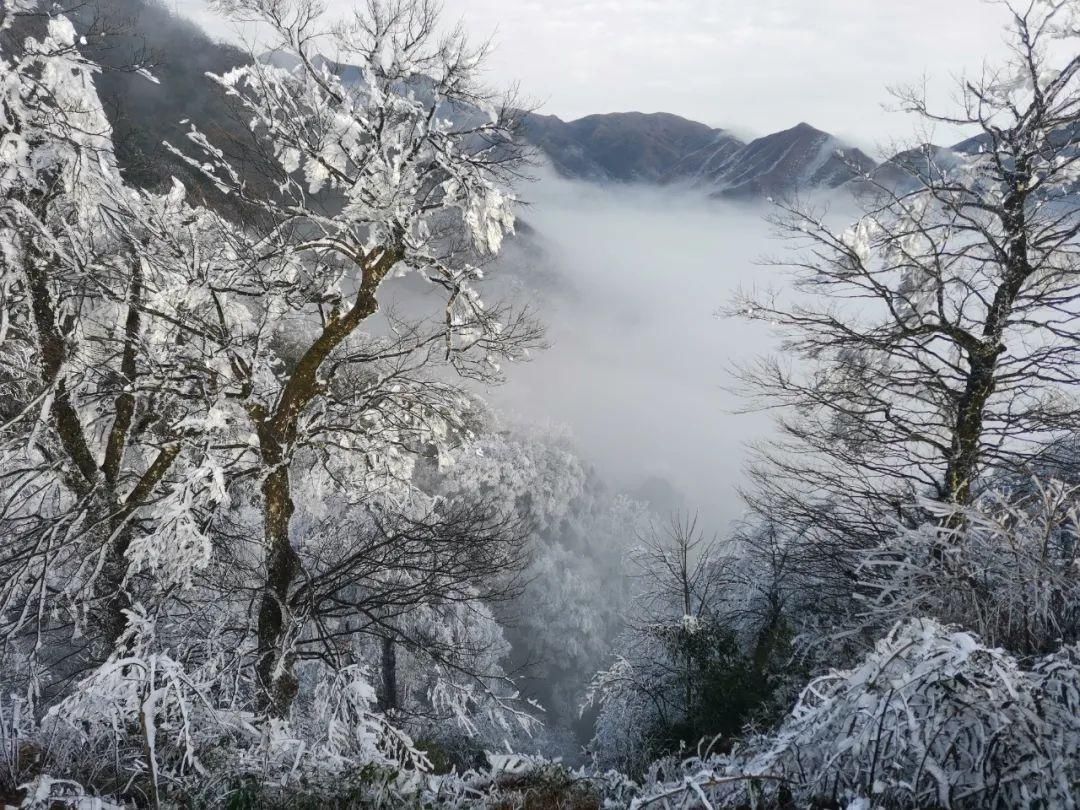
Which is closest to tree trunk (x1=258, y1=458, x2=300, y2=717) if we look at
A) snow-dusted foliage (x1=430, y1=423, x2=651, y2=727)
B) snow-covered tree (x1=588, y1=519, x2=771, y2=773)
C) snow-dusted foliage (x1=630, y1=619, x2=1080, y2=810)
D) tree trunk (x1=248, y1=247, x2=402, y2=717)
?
tree trunk (x1=248, y1=247, x2=402, y2=717)

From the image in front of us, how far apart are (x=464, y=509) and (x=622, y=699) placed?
967 cm

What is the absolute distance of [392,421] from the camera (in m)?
6.17

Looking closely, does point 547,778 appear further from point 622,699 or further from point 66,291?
point 622,699

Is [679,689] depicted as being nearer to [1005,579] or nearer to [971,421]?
[971,421]

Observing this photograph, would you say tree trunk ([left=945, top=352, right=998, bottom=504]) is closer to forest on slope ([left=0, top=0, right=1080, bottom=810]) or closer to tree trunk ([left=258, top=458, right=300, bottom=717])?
forest on slope ([left=0, top=0, right=1080, bottom=810])

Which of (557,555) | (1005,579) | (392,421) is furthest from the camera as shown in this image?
(557,555)

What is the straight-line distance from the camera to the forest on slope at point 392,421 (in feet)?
8.34

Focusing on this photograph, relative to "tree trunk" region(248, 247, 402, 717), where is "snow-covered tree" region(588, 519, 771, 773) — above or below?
below

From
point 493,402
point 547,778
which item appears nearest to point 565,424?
point 493,402

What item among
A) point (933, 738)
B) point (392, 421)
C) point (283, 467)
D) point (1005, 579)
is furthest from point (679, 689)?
point (933, 738)

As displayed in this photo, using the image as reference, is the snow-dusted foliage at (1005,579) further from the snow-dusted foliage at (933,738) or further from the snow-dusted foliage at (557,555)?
the snow-dusted foliage at (557,555)

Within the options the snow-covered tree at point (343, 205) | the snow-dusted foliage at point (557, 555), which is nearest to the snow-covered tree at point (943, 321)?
the snow-covered tree at point (343, 205)

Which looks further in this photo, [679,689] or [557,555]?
[557,555]

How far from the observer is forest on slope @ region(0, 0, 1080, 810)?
2.54m
